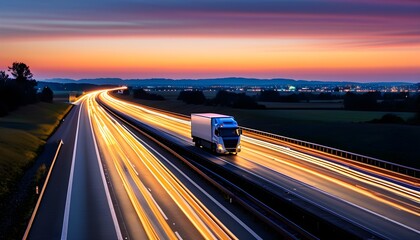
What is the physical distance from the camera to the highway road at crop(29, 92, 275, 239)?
22.2 metres

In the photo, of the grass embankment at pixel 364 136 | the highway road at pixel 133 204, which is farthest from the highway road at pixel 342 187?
the grass embankment at pixel 364 136

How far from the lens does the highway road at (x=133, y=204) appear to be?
22250 mm

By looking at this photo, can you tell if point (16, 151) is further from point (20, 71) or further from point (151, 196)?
point (20, 71)

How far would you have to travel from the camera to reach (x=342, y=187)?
3134 centimetres

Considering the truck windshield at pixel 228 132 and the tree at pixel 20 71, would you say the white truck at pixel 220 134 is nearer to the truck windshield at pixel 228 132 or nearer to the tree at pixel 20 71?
the truck windshield at pixel 228 132

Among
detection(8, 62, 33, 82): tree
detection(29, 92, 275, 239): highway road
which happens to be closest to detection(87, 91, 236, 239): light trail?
detection(29, 92, 275, 239): highway road

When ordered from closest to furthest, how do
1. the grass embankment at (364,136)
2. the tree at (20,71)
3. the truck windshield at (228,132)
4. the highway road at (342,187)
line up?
the highway road at (342,187) → the truck windshield at (228,132) → the grass embankment at (364,136) → the tree at (20,71)

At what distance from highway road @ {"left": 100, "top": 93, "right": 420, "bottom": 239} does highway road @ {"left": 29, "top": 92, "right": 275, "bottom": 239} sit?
4267mm

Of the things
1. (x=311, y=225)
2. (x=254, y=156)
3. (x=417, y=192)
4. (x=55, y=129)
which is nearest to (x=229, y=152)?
(x=254, y=156)

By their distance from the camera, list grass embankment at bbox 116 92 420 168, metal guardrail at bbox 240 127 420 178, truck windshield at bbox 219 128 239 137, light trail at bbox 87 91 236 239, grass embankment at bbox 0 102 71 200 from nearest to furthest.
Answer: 1. light trail at bbox 87 91 236 239
2. grass embankment at bbox 0 102 71 200
3. metal guardrail at bbox 240 127 420 178
4. truck windshield at bbox 219 128 239 137
5. grass embankment at bbox 116 92 420 168

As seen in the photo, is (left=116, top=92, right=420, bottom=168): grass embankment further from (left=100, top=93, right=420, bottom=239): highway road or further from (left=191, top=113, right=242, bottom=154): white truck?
(left=191, top=113, right=242, bottom=154): white truck

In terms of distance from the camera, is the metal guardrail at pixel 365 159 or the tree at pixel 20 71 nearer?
the metal guardrail at pixel 365 159

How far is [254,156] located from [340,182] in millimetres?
13531

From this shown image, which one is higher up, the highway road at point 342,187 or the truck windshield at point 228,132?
the truck windshield at point 228,132
